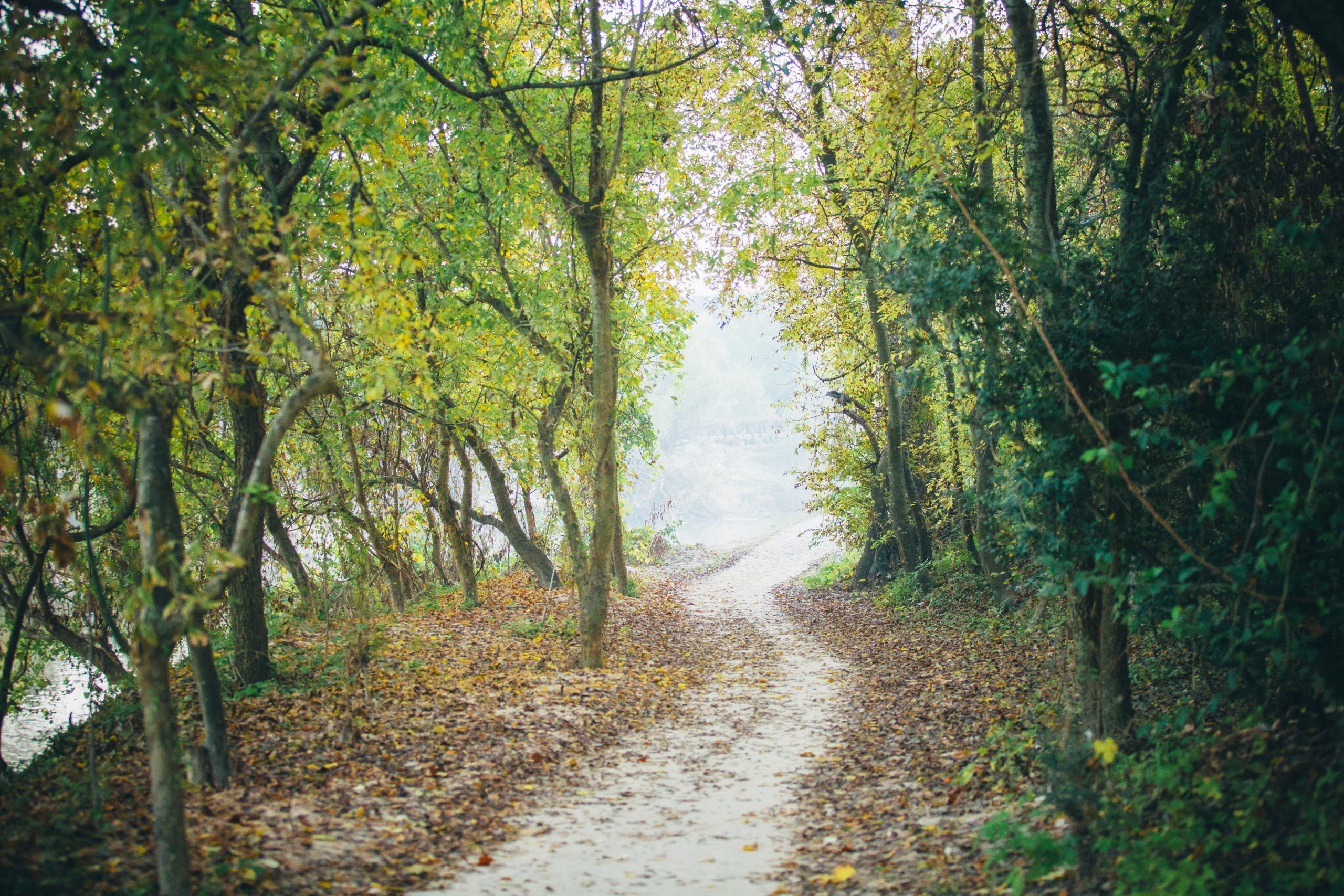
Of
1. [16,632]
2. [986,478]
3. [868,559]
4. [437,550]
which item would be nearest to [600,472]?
[986,478]

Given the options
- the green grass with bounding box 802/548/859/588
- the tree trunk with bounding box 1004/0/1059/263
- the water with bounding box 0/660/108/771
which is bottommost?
the green grass with bounding box 802/548/859/588

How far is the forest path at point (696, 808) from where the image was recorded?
4.60m

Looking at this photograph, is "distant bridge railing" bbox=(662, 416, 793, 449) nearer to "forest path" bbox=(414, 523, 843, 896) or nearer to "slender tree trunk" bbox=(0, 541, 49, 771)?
"forest path" bbox=(414, 523, 843, 896)

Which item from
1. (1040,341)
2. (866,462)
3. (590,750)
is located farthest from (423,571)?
(1040,341)

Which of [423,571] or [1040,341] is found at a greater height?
[1040,341]

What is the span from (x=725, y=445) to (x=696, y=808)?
211 ft

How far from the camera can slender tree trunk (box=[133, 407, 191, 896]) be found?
150 inches

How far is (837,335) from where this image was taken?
16.2 m

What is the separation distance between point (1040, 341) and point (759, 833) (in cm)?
400

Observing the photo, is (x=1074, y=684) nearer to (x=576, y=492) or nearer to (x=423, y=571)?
(x=576, y=492)

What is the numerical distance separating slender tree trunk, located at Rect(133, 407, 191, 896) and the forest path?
52.8 inches

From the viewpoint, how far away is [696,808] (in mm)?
5816

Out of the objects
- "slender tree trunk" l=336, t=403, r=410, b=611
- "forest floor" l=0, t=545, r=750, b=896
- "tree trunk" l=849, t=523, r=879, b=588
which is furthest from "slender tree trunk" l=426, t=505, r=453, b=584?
"tree trunk" l=849, t=523, r=879, b=588

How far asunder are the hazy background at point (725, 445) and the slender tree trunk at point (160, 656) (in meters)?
44.8
